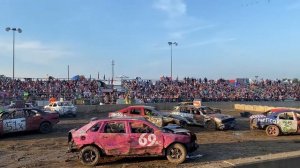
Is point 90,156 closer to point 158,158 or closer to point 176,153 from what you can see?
point 158,158

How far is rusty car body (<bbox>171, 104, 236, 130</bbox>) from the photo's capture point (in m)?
22.9

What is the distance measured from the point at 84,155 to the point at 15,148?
17.6ft

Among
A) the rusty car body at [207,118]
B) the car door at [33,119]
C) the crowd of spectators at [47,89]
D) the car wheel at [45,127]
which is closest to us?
the car door at [33,119]

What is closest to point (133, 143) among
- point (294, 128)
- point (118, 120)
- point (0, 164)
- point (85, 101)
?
point (118, 120)

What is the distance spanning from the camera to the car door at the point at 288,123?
20500 mm

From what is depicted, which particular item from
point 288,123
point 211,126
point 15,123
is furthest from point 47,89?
point 288,123

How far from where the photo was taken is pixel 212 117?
75.9ft

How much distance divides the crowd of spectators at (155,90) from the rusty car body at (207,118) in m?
20.8

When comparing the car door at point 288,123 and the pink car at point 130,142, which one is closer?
the pink car at point 130,142

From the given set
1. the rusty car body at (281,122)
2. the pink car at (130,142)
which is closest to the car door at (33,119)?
the pink car at (130,142)

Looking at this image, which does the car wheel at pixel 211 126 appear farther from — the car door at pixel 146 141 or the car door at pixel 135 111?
the car door at pixel 146 141

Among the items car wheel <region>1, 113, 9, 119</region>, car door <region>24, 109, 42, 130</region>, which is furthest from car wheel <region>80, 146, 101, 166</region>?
car door <region>24, 109, 42, 130</region>

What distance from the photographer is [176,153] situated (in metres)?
12.8

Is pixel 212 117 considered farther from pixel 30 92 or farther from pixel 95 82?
pixel 95 82
